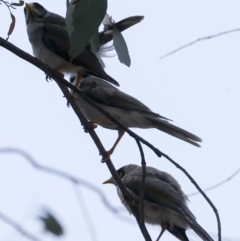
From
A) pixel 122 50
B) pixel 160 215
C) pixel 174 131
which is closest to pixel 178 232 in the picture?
pixel 160 215

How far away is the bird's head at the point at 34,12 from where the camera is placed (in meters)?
4.68

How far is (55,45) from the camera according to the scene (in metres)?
4.25

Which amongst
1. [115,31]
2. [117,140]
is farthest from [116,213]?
[117,140]

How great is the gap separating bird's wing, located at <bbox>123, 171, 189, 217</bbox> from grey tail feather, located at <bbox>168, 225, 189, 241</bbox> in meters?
0.21

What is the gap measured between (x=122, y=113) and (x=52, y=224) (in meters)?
2.46

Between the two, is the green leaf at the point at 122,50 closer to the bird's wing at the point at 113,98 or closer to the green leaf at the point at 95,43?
the green leaf at the point at 95,43

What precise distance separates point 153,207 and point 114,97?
87cm

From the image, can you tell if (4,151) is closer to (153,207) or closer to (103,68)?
(103,68)

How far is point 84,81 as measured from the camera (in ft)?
15.8

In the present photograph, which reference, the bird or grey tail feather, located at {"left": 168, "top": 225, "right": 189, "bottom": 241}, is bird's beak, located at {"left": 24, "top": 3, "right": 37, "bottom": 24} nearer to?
the bird

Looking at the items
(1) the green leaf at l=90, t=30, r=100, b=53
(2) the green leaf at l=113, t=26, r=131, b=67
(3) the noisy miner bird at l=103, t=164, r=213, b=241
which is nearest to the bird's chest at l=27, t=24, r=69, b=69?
(3) the noisy miner bird at l=103, t=164, r=213, b=241

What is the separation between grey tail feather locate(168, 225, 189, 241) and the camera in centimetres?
482

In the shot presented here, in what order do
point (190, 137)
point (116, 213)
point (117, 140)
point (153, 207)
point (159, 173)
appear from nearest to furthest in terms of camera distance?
point (116, 213) < point (190, 137) < point (117, 140) < point (153, 207) < point (159, 173)

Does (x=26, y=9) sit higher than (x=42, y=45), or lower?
higher
